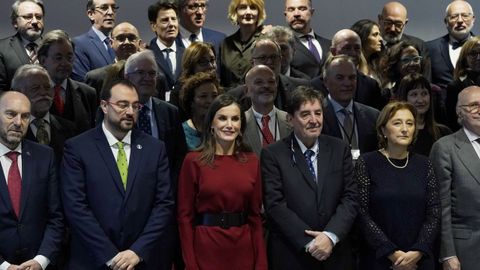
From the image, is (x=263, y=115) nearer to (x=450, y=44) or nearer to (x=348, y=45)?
(x=348, y=45)

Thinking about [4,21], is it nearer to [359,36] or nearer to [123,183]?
[359,36]

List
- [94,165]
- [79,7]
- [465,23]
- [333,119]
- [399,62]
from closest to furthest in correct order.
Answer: [94,165] < [333,119] < [399,62] < [465,23] < [79,7]

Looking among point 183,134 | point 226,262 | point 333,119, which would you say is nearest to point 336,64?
→ point 333,119

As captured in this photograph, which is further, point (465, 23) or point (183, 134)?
point (465, 23)

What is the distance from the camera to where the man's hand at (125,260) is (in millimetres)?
4688

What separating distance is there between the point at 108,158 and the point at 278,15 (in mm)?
3913

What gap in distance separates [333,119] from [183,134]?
0.92 meters

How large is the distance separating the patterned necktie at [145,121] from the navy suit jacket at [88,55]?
1.36 m

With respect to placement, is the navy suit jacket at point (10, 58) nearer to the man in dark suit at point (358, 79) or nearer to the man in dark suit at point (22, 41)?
the man in dark suit at point (22, 41)

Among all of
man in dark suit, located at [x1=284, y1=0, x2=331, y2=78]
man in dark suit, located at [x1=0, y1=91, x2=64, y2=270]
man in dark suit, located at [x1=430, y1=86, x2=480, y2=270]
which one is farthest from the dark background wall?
man in dark suit, located at [x1=0, y1=91, x2=64, y2=270]

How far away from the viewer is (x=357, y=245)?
5340 mm

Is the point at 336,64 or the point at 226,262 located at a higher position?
the point at 336,64

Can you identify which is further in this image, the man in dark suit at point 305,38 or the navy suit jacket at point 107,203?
the man in dark suit at point 305,38

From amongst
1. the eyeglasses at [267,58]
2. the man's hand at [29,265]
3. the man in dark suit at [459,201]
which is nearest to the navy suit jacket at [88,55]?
the eyeglasses at [267,58]
